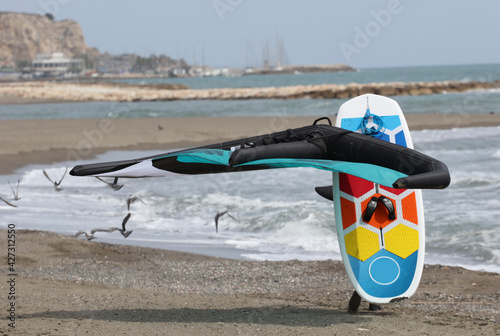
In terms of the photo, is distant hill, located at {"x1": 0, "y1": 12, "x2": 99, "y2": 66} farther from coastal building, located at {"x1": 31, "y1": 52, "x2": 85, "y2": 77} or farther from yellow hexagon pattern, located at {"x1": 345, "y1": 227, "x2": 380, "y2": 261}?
yellow hexagon pattern, located at {"x1": 345, "y1": 227, "x2": 380, "y2": 261}

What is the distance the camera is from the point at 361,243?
19.2 feet

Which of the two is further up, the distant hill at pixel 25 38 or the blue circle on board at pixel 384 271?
the distant hill at pixel 25 38

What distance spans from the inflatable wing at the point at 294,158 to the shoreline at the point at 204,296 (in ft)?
4.01

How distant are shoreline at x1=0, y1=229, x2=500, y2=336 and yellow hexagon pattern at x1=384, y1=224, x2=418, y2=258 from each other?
1.80 ft

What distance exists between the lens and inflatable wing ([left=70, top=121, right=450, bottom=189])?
5137mm

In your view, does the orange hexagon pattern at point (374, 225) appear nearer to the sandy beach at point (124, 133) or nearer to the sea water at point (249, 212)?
the sea water at point (249, 212)

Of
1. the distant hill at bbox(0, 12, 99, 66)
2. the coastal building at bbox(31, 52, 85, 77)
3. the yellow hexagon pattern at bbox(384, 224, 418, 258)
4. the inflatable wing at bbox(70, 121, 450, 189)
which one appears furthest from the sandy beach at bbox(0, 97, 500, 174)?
the distant hill at bbox(0, 12, 99, 66)

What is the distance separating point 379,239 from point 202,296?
185 centimetres

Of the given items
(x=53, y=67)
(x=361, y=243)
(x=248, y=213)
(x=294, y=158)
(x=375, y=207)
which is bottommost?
(x=248, y=213)

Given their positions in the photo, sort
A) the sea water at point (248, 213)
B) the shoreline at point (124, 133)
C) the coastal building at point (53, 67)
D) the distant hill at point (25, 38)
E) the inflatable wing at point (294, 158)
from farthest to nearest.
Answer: the distant hill at point (25, 38) → the coastal building at point (53, 67) → the shoreline at point (124, 133) → the sea water at point (248, 213) → the inflatable wing at point (294, 158)

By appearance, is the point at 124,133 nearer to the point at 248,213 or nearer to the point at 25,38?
the point at 248,213

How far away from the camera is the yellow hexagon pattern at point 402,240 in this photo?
586cm

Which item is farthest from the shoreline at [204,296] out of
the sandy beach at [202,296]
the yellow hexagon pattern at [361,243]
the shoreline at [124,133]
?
the shoreline at [124,133]

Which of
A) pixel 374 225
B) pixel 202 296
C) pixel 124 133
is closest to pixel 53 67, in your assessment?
pixel 124 133
